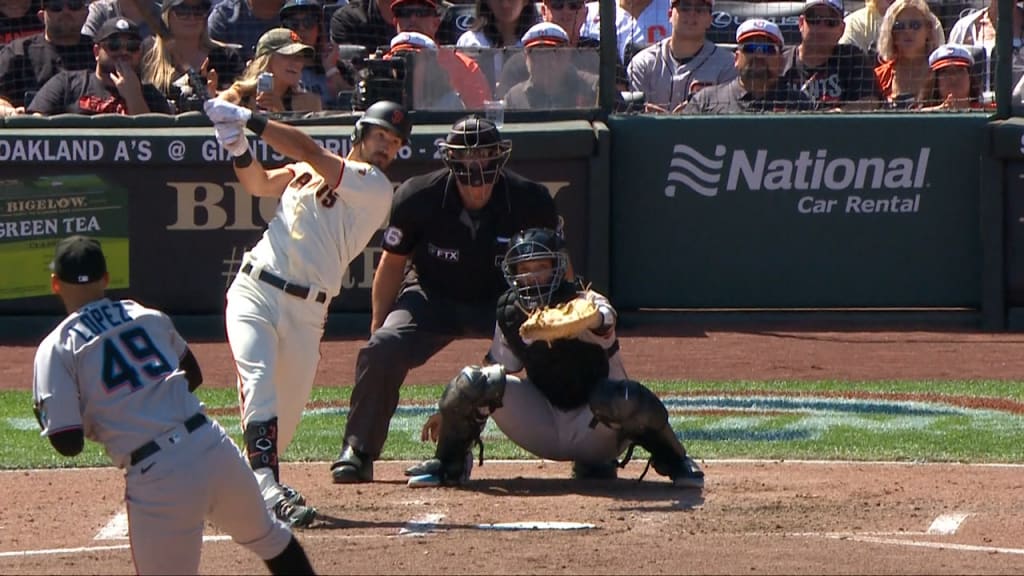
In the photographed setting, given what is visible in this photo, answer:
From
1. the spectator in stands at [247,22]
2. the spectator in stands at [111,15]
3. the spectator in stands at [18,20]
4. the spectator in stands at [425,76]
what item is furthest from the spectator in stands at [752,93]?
the spectator in stands at [18,20]

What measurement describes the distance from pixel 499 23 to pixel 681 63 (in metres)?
1.33

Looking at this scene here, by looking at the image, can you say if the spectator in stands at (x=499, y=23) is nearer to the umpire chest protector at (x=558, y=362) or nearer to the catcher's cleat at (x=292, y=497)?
the umpire chest protector at (x=558, y=362)

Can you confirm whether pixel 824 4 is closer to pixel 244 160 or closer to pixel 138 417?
pixel 244 160

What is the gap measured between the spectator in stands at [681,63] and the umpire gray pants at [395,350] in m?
4.82

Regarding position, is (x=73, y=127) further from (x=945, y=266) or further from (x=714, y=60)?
(x=945, y=266)

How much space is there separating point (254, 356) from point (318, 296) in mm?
352

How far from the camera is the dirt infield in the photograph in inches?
216

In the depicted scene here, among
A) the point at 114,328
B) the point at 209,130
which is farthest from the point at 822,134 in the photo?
the point at 114,328

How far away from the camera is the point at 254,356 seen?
6094 mm

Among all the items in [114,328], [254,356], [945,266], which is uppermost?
[114,328]

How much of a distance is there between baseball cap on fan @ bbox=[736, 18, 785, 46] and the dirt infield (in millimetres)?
4513

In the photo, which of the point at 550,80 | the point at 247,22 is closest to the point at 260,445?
the point at 550,80

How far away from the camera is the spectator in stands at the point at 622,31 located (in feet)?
39.5

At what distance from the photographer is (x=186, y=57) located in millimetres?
11703
